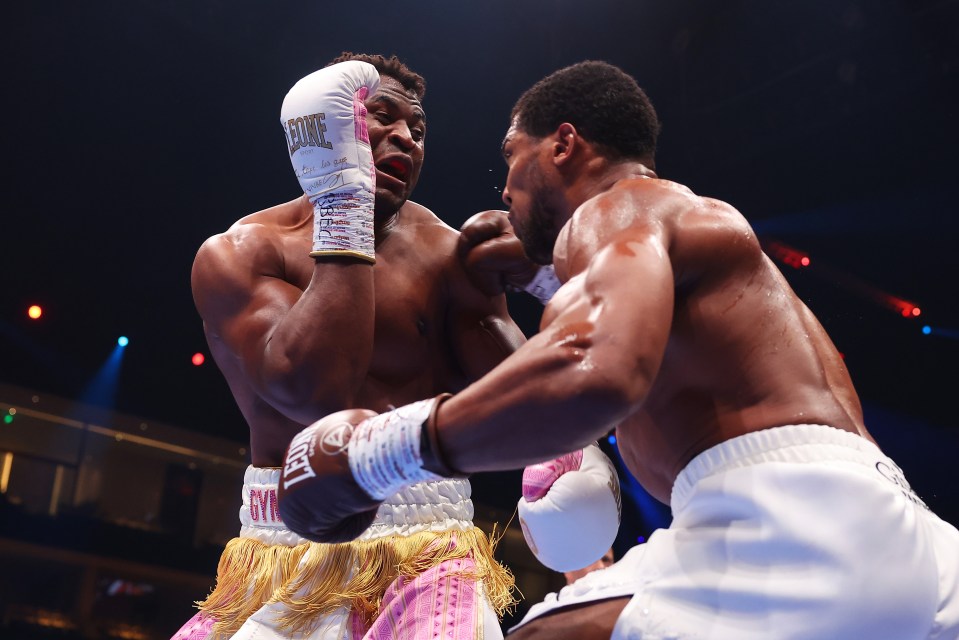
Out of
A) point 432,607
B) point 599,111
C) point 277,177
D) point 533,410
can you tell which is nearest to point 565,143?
point 599,111

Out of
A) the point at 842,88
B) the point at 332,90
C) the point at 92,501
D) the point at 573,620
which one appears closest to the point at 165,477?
the point at 92,501

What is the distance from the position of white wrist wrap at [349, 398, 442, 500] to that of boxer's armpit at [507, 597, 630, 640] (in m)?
0.33

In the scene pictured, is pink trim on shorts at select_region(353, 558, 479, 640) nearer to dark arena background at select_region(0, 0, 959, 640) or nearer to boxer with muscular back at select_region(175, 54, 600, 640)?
boxer with muscular back at select_region(175, 54, 600, 640)

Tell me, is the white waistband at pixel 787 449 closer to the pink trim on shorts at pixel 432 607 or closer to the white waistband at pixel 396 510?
the pink trim on shorts at pixel 432 607

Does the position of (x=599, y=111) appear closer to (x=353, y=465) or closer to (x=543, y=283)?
(x=543, y=283)

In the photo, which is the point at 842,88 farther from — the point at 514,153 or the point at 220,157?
the point at 514,153

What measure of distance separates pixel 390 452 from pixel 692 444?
1.76 ft

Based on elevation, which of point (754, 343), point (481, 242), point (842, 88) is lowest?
point (754, 343)

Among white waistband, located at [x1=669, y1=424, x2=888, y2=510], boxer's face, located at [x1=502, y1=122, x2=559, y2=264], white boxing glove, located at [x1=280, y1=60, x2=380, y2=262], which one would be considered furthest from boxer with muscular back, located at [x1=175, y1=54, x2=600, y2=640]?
white waistband, located at [x1=669, y1=424, x2=888, y2=510]

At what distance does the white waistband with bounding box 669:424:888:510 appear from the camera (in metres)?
1.53

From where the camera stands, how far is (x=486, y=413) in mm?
1396

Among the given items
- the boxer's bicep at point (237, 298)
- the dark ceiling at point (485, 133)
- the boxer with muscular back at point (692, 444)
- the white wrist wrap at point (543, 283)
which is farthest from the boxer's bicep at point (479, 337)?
the dark ceiling at point (485, 133)

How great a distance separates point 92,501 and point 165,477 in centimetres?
79

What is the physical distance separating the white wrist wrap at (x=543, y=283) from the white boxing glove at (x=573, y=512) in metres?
0.58
